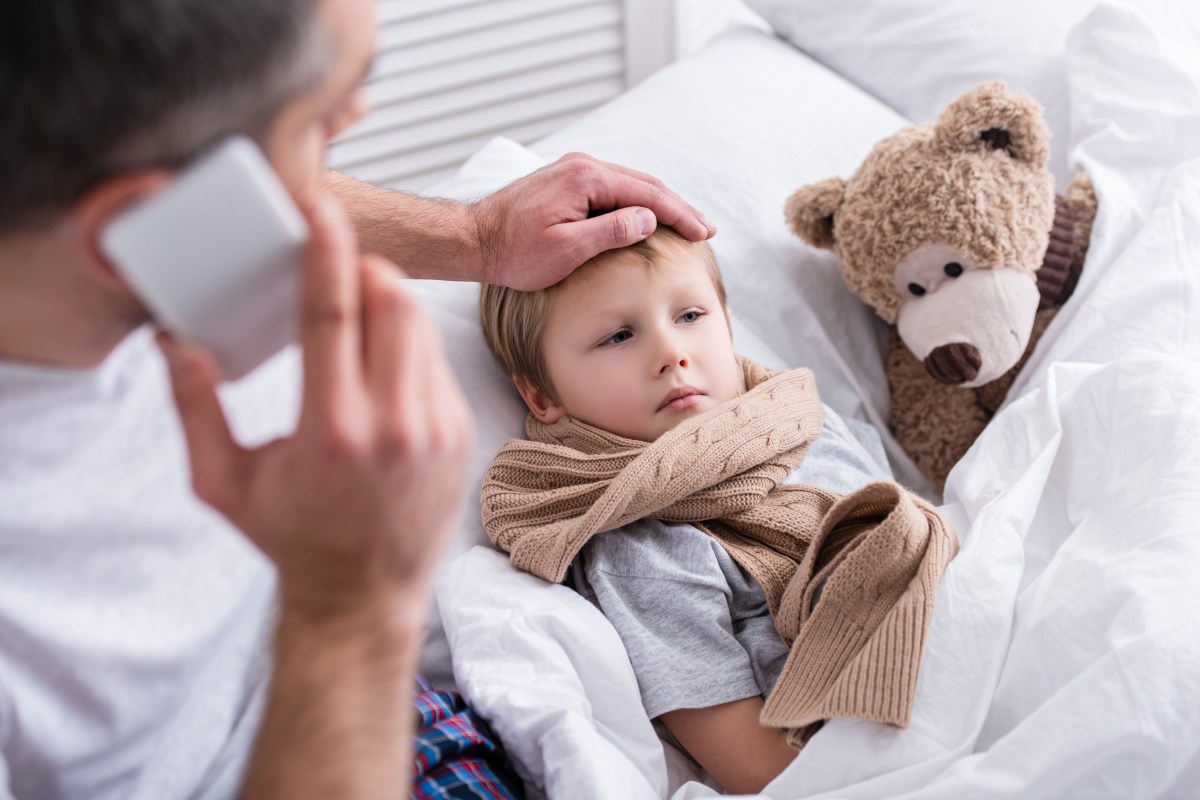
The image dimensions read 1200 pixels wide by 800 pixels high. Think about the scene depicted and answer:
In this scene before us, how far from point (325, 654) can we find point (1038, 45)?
1515mm

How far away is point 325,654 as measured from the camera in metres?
0.64

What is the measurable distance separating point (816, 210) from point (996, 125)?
241 millimetres

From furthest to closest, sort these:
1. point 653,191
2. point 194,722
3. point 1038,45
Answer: point 1038,45 → point 653,191 → point 194,722

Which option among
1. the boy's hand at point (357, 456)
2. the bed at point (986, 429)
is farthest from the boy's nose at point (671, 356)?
the boy's hand at point (357, 456)

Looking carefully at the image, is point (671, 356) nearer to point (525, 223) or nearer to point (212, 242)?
point (525, 223)

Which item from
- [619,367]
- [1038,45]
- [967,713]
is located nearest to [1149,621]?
[967,713]

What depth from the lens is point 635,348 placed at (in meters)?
1.24

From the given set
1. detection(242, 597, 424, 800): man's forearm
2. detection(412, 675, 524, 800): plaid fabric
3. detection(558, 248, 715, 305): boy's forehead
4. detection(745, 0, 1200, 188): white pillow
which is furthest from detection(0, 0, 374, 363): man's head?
detection(745, 0, 1200, 188): white pillow

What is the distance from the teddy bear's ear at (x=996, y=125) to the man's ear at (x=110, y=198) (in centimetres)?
102

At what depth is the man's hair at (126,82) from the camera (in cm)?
55

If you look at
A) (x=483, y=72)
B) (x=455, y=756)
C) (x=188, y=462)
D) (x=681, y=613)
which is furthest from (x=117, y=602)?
(x=483, y=72)

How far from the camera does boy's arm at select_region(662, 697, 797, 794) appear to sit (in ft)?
3.38

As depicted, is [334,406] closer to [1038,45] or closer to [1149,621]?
Answer: [1149,621]

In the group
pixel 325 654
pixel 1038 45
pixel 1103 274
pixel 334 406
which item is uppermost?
pixel 334 406
